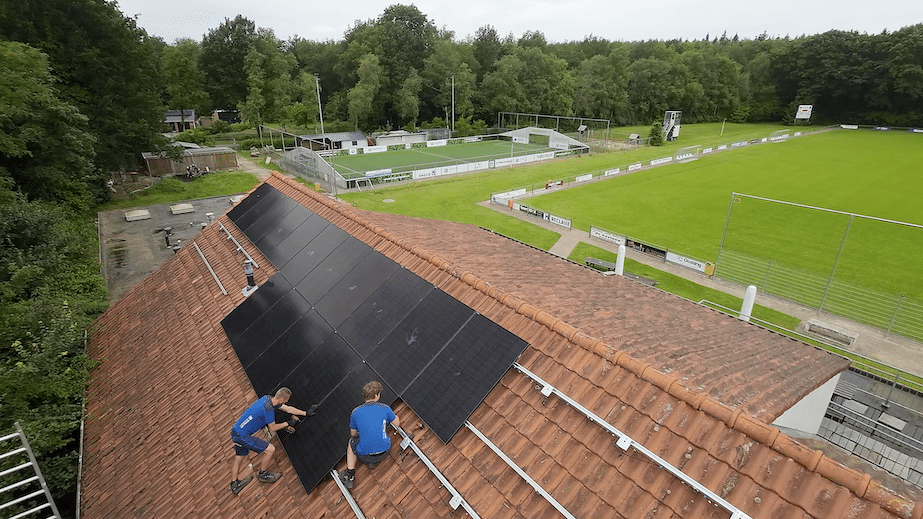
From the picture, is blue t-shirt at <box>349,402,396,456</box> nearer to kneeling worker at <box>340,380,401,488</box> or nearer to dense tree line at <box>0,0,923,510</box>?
kneeling worker at <box>340,380,401,488</box>

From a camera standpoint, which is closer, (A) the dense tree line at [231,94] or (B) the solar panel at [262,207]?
(A) the dense tree line at [231,94]

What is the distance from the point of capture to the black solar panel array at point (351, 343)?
19.5 feet

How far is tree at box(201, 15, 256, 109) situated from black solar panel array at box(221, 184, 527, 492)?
90668mm

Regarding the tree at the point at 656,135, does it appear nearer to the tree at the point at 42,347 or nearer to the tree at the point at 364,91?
the tree at the point at 364,91

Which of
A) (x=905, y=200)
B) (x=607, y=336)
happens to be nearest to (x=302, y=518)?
(x=607, y=336)

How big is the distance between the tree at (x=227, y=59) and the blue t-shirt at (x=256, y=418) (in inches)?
3694

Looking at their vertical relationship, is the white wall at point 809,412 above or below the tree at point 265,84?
below

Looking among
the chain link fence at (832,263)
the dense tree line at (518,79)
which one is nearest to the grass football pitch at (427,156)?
the dense tree line at (518,79)

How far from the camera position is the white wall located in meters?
8.02

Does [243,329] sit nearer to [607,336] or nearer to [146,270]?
[607,336]

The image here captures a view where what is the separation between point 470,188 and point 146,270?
30051mm

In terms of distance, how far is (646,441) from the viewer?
4.79 m

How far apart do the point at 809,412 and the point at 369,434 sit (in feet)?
29.1

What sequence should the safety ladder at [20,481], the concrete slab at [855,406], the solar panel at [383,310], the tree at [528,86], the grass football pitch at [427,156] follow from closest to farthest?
the safety ladder at [20,481] → the solar panel at [383,310] → the concrete slab at [855,406] → the grass football pitch at [427,156] → the tree at [528,86]
